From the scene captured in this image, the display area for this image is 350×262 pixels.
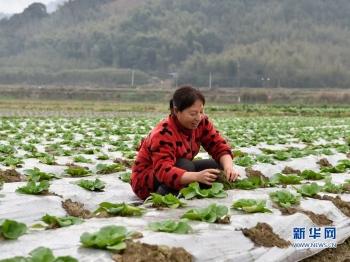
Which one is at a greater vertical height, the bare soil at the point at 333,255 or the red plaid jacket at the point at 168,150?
the red plaid jacket at the point at 168,150

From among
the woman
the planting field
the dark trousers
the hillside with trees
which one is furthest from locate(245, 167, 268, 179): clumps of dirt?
the hillside with trees

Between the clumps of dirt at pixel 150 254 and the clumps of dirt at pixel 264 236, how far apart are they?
2.29 feet

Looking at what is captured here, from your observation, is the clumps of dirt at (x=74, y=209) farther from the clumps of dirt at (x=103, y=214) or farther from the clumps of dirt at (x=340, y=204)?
the clumps of dirt at (x=340, y=204)

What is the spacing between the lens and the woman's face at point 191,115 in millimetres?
5238

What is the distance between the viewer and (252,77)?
93.6 metres

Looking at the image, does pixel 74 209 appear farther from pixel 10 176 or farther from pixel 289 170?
pixel 289 170

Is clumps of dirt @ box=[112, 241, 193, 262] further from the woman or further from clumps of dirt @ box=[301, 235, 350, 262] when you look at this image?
the woman

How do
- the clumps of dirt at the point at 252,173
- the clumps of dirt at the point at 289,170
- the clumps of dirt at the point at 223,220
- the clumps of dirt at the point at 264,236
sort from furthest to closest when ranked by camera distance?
the clumps of dirt at the point at 289,170
the clumps of dirt at the point at 252,173
the clumps of dirt at the point at 223,220
the clumps of dirt at the point at 264,236

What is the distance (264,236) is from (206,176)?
1.17 metres

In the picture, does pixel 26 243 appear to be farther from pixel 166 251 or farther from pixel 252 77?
pixel 252 77

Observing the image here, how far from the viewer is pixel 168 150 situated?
532 cm

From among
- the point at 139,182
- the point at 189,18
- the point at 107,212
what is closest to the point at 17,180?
the point at 139,182

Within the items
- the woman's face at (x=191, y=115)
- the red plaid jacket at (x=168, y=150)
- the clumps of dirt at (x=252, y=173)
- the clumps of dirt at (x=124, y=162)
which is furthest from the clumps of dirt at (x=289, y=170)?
the woman's face at (x=191, y=115)

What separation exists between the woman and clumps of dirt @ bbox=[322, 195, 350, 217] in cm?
93
